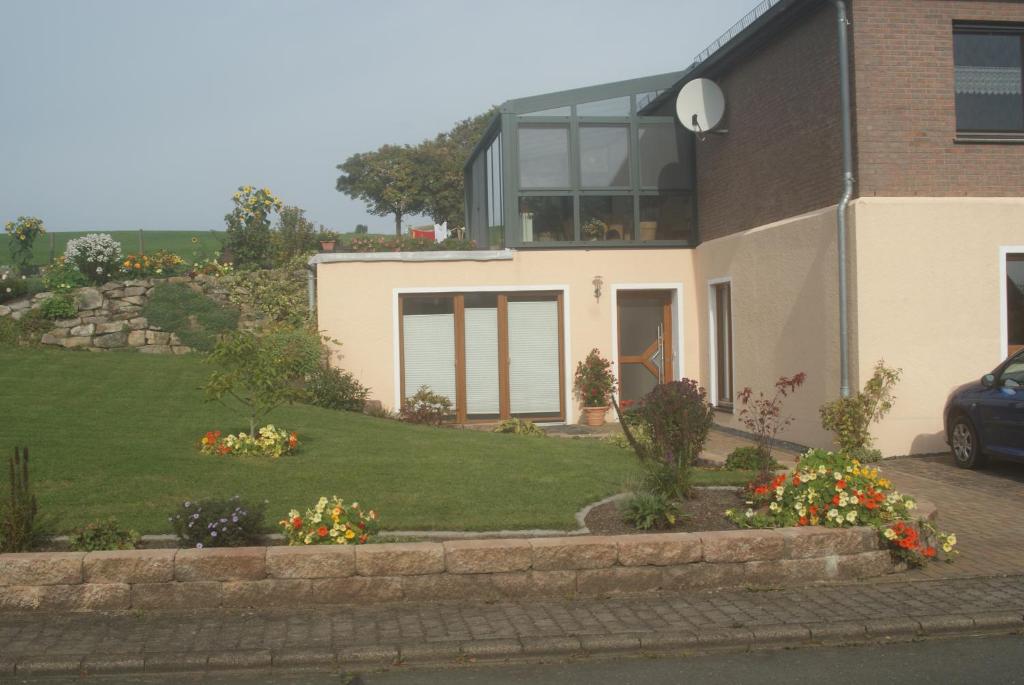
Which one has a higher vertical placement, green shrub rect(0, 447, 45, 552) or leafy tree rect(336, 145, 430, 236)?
leafy tree rect(336, 145, 430, 236)

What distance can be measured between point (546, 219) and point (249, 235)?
298 inches

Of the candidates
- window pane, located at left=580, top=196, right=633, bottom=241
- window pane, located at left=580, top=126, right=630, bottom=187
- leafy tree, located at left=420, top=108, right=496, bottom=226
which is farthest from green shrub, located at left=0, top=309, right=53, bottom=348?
leafy tree, located at left=420, top=108, right=496, bottom=226

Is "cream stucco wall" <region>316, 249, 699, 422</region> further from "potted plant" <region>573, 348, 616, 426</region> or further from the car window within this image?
the car window

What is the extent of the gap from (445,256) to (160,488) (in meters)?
8.55

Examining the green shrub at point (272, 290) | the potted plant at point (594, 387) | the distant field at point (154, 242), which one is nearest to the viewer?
the potted plant at point (594, 387)

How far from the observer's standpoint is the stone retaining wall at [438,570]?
21.1 feet

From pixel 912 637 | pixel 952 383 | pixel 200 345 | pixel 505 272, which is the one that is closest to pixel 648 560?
pixel 912 637

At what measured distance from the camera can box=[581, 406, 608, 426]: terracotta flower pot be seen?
53.6ft

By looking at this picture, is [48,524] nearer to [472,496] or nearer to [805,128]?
[472,496]

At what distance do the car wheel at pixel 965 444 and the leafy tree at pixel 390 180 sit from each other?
A: 113 ft

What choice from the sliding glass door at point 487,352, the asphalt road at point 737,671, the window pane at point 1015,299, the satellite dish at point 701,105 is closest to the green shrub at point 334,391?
the sliding glass door at point 487,352

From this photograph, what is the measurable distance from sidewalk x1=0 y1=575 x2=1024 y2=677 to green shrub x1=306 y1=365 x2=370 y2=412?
8.74 m

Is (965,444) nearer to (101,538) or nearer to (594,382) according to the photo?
(594,382)

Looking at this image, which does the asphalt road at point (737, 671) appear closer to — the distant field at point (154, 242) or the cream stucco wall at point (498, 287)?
the cream stucco wall at point (498, 287)
